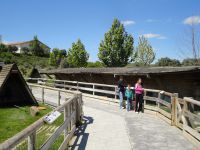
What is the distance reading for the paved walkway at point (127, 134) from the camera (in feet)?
27.7

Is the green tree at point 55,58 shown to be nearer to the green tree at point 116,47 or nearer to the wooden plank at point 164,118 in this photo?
the green tree at point 116,47

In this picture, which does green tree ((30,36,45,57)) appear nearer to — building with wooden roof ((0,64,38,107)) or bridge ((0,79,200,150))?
building with wooden roof ((0,64,38,107))

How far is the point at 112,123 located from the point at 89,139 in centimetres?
274

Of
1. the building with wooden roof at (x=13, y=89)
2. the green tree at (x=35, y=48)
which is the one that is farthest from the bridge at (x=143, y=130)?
the green tree at (x=35, y=48)

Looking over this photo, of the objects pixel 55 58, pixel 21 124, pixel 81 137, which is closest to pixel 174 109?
pixel 81 137

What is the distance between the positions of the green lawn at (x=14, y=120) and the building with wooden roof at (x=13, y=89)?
1295 mm

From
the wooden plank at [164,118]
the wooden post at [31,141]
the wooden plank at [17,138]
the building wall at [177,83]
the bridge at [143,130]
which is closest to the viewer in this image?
the wooden plank at [17,138]

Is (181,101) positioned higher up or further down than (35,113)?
higher up

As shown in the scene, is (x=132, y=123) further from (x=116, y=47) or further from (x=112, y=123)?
(x=116, y=47)

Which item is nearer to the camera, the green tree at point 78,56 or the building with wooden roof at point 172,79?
the building with wooden roof at point 172,79

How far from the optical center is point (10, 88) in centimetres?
1833

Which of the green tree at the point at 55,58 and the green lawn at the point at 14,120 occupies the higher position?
the green tree at the point at 55,58

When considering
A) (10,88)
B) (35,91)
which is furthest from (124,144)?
(35,91)

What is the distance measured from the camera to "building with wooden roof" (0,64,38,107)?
1781cm
